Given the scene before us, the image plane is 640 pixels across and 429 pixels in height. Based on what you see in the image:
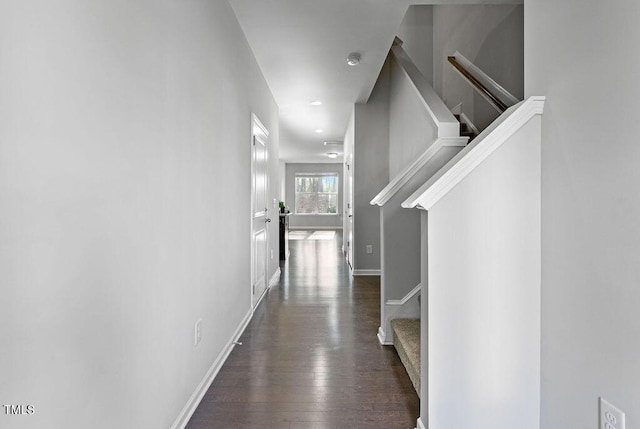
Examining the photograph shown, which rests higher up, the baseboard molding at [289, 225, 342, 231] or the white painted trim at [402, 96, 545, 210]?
the white painted trim at [402, 96, 545, 210]

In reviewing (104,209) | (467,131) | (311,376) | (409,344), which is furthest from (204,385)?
(467,131)

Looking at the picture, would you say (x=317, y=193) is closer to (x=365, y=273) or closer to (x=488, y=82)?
(x=365, y=273)

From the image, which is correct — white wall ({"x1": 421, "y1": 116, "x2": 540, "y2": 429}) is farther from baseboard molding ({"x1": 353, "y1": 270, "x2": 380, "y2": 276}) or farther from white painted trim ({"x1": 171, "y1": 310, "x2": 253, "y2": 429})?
baseboard molding ({"x1": 353, "y1": 270, "x2": 380, "y2": 276})

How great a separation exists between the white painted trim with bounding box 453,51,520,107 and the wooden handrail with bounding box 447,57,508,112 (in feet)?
0.13

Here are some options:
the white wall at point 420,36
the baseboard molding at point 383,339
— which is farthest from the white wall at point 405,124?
the baseboard molding at point 383,339

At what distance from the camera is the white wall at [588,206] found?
3.64 feet

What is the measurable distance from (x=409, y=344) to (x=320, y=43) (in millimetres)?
2602

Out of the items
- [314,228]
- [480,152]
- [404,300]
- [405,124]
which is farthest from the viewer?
[314,228]

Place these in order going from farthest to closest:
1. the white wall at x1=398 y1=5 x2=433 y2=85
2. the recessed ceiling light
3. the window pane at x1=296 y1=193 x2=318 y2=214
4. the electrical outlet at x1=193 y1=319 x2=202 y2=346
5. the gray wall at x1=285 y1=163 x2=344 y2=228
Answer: the window pane at x1=296 y1=193 x2=318 y2=214, the gray wall at x1=285 y1=163 x2=344 y2=228, the white wall at x1=398 y1=5 x2=433 y2=85, the recessed ceiling light, the electrical outlet at x1=193 y1=319 x2=202 y2=346

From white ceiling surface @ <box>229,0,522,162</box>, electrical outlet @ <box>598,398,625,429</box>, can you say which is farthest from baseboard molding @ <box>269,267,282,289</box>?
electrical outlet @ <box>598,398,625,429</box>

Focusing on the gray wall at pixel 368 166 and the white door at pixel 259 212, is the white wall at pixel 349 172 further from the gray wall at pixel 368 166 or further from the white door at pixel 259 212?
the white door at pixel 259 212

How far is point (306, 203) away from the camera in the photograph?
14109 millimetres

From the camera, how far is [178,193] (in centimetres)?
173

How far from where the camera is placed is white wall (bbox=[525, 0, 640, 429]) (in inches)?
43.7
